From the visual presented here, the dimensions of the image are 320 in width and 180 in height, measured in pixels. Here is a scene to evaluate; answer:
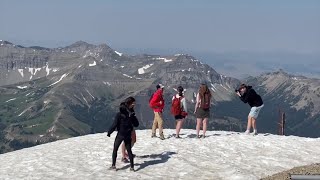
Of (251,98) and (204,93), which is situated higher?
(204,93)

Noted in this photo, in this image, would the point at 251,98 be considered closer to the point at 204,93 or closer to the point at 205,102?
the point at 205,102

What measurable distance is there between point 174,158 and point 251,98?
8550 mm

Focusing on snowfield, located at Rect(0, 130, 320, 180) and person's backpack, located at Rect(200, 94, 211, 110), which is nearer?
snowfield, located at Rect(0, 130, 320, 180)

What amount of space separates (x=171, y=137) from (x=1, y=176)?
40.6 ft

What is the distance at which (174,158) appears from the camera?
27672mm

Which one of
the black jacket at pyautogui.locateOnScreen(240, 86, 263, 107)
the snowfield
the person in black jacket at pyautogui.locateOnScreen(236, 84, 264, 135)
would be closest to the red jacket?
the snowfield

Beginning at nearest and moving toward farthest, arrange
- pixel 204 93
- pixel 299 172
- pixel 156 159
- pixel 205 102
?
1. pixel 299 172
2. pixel 156 159
3. pixel 204 93
4. pixel 205 102

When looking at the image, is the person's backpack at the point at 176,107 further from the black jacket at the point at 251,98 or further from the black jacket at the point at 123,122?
the black jacket at the point at 123,122

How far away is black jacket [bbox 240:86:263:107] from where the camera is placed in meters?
33.3

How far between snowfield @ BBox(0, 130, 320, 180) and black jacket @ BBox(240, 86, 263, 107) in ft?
7.69

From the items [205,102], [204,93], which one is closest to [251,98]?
[205,102]

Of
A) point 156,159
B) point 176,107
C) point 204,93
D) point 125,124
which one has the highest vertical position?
point 204,93

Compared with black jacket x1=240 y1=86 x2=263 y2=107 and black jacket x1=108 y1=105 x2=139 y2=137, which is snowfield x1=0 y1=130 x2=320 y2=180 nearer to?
black jacket x1=108 y1=105 x2=139 y2=137

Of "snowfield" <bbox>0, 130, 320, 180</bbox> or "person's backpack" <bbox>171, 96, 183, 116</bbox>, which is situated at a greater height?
"person's backpack" <bbox>171, 96, 183, 116</bbox>
